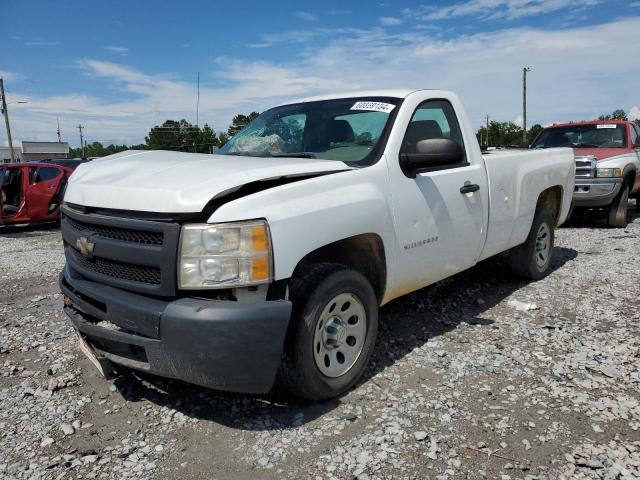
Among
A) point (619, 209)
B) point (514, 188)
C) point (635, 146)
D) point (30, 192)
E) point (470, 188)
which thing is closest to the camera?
point (470, 188)

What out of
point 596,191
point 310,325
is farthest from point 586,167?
point 310,325

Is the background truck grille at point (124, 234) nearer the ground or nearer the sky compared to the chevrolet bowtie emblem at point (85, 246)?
nearer the sky

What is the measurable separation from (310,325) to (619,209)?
838 centimetres

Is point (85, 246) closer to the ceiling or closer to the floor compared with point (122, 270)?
closer to the ceiling

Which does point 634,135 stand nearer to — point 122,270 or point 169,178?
point 169,178

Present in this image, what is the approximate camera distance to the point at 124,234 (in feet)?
8.87

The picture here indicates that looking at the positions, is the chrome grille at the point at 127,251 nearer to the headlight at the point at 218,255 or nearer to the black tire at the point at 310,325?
the headlight at the point at 218,255

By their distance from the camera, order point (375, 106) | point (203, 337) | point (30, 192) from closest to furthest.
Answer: point (203, 337) < point (375, 106) < point (30, 192)

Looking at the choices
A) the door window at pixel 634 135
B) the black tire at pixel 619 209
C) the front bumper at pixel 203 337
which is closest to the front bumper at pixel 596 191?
the black tire at pixel 619 209

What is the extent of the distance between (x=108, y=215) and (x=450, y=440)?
2.16 metres

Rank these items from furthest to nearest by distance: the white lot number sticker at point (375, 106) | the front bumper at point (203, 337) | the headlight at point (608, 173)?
1. the headlight at point (608, 173)
2. the white lot number sticker at point (375, 106)
3. the front bumper at point (203, 337)

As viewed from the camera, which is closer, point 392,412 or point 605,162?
point 392,412

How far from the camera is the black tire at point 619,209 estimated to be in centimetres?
912

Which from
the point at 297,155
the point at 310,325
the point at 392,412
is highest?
the point at 297,155
